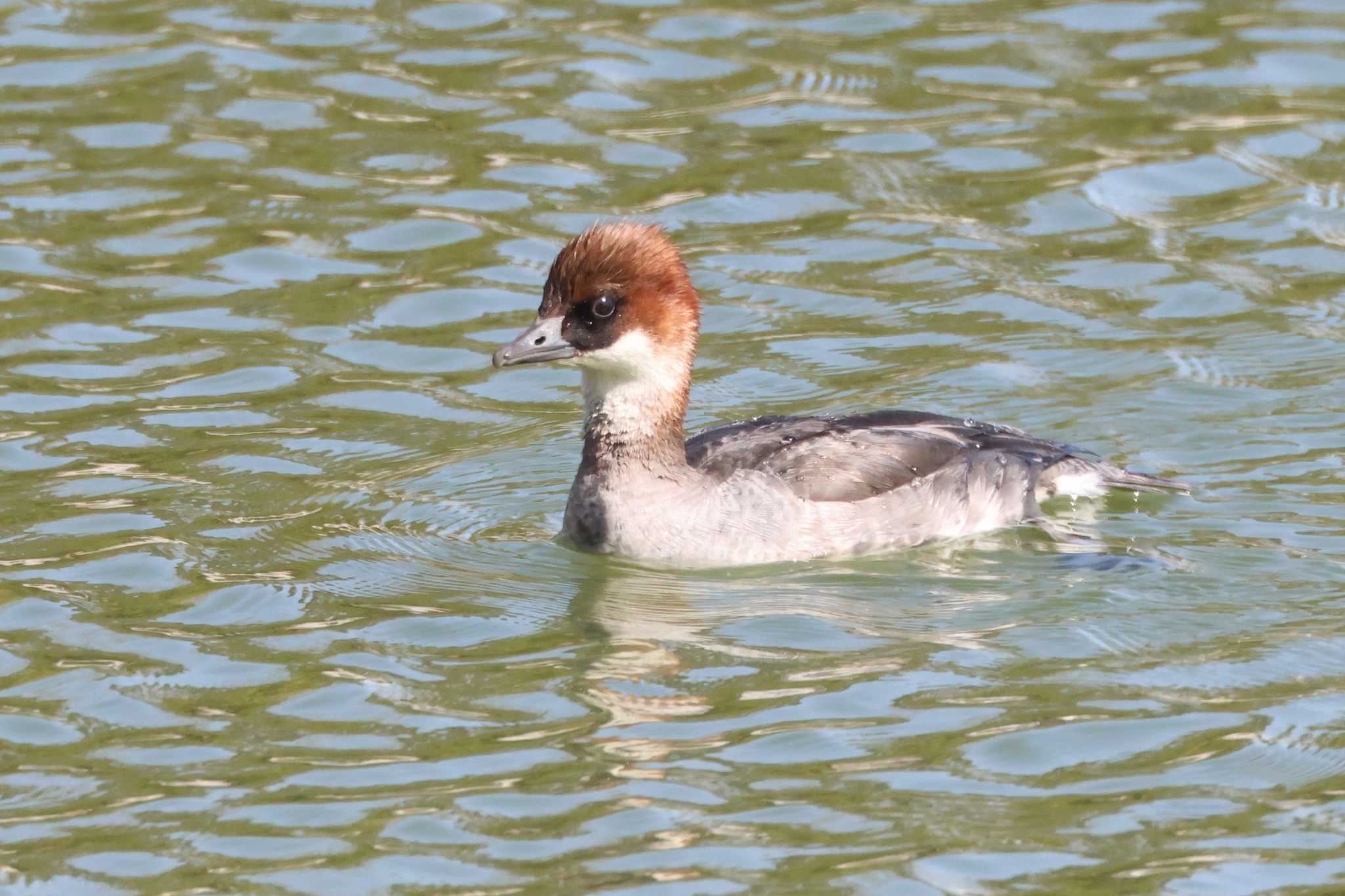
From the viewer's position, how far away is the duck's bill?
33.8 feet

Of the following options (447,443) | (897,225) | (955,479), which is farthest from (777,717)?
(897,225)

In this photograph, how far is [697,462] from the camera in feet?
35.7

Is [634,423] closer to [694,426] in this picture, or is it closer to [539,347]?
[539,347]

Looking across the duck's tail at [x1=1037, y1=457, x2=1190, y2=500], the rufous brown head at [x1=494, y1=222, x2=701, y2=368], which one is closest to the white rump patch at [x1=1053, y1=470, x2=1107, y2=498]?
the duck's tail at [x1=1037, y1=457, x2=1190, y2=500]

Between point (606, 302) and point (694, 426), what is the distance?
2.13 meters

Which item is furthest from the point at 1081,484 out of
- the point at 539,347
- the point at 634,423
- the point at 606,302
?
the point at 539,347

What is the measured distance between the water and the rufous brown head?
1027mm

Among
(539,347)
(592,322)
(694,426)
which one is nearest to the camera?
(539,347)

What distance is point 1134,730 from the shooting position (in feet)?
27.1

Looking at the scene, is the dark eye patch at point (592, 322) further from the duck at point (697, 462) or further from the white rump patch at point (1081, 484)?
the white rump patch at point (1081, 484)

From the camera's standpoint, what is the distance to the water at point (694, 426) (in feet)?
25.5

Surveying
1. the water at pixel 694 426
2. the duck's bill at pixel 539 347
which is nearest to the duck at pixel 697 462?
the duck's bill at pixel 539 347

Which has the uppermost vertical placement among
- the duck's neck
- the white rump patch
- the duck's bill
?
the duck's bill

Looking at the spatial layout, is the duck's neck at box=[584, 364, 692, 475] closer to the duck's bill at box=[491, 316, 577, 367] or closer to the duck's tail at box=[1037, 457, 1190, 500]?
the duck's bill at box=[491, 316, 577, 367]
